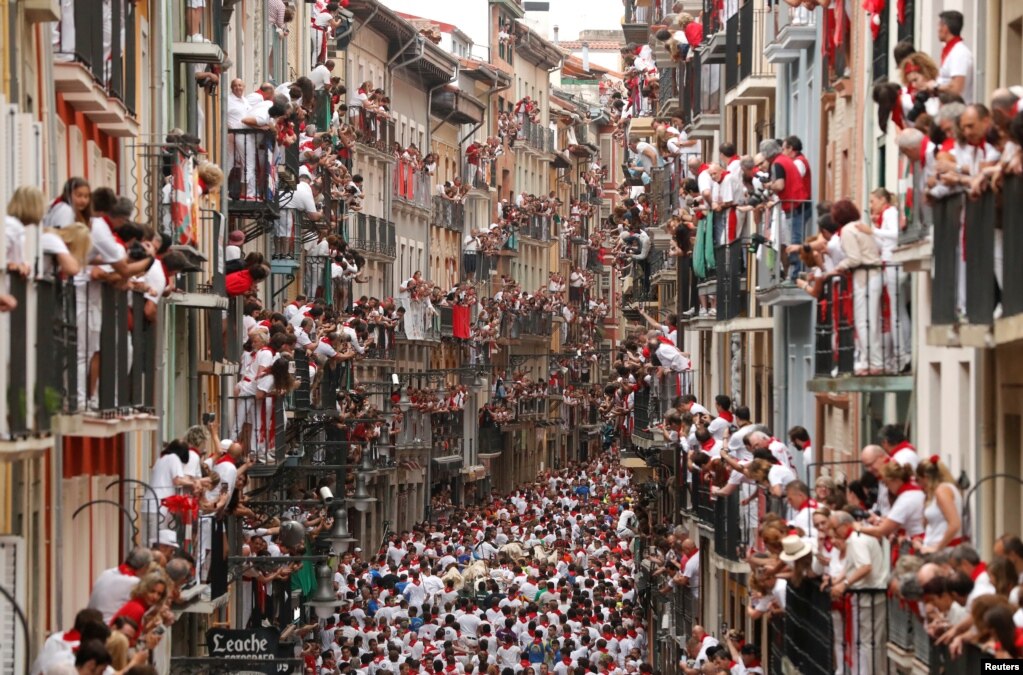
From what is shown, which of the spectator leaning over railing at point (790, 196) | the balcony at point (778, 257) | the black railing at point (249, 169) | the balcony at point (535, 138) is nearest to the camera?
the spectator leaning over railing at point (790, 196)

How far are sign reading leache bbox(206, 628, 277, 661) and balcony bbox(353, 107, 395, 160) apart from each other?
37.2 m

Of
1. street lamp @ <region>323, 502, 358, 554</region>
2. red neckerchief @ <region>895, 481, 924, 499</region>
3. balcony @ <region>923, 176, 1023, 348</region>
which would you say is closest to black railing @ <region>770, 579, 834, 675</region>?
red neckerchief @ <region>895, 481, 924, 499</region>

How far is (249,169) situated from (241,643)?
9.32 m

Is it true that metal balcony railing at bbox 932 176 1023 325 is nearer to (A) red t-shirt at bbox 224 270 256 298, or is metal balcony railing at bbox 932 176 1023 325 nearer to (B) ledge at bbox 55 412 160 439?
(B) ledge at bbox 55 412 160 439

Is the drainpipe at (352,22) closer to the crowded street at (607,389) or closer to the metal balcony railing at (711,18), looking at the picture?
the crowded street at (607,389)

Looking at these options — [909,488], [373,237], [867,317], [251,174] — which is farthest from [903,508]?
[373,237]

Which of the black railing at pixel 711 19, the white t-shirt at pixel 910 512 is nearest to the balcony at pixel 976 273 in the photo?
the white t-shirt at pixel 910 512

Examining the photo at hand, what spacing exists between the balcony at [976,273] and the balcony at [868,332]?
431 centimetres

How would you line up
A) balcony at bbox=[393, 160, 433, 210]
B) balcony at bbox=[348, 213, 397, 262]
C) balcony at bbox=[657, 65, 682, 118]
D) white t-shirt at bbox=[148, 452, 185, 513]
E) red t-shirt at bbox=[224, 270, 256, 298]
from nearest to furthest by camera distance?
white t-shirt at bbox=[148, 452, 185, 513], red t-shirt at bbox=[224, 270, 256, 298], balcony at bbox=[657, 65, 682, 118], balcony at bbox=[348, 213, 397, 262], balcony at bbox=[393, 160, 433, 210]

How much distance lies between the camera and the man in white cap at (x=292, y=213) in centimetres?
Answer: 4034

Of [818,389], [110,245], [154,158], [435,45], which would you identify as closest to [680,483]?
[154,158]

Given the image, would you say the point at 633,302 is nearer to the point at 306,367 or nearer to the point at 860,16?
the point at 306,367

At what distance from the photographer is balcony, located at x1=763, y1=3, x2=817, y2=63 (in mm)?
29938

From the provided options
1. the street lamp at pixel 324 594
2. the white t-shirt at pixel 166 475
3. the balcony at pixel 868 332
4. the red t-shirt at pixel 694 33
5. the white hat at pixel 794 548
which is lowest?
the street lamp at pixel 324 594
